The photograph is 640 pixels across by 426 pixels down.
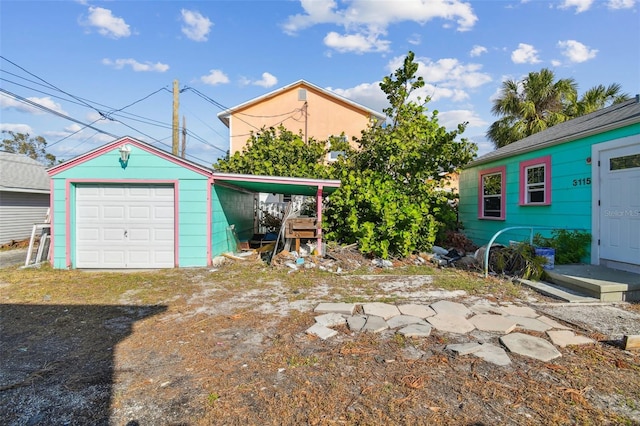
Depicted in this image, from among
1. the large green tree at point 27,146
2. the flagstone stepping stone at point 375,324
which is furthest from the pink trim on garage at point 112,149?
the large green tree at point 27,146

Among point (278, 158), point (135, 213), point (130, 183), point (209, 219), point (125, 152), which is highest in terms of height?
point (278, 158)

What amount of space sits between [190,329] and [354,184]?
5.91m

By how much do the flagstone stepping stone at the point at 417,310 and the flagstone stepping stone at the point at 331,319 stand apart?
3.01ft

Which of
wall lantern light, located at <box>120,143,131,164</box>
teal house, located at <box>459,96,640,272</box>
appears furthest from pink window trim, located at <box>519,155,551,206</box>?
wall lantern light, located at <box>120,143,131,164</box>

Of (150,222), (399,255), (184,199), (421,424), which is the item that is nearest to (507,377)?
(421,424)

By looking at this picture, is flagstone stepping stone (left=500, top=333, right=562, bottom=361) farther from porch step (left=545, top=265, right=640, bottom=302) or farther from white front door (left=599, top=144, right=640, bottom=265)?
white front door (left=599, top=144, right=640, bottom=265)

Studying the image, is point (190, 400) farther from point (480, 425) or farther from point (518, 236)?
point (518, 236)

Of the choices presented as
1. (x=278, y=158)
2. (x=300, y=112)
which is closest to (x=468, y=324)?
(x=278, y=158)

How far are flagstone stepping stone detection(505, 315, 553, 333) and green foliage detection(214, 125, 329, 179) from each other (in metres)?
7.63

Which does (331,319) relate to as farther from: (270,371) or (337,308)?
(270,371)

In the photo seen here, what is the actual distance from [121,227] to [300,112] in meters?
13.4

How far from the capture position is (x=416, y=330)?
13.4 feet

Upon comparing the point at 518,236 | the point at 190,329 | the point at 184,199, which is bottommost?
the point at 190,329

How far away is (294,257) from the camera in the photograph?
8570 mm
